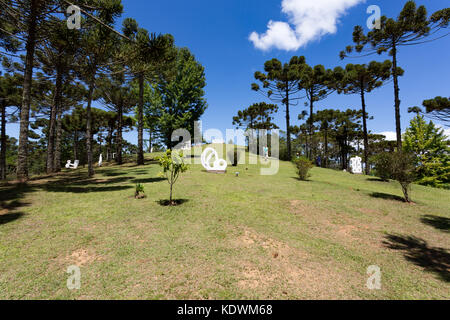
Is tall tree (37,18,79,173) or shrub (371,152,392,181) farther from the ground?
tall tree (37,18,79,173)

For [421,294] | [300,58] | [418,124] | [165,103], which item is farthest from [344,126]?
[421,294]

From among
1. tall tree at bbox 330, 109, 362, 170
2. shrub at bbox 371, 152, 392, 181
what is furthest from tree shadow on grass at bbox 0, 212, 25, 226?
tall tree at bbox 330, 109, 362, 170

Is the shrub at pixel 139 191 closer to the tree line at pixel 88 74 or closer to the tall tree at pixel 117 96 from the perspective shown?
the tree line at pixel 88 74

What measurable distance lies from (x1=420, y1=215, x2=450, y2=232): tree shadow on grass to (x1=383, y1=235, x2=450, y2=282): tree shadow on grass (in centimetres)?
184

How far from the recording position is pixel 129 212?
7031 millimetres

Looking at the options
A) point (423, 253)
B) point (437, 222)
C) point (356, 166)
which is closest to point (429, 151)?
point (356, 166)

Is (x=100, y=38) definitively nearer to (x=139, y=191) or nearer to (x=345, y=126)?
(x=139, y=191)

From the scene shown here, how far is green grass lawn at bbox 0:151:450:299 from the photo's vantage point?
358 centimetres

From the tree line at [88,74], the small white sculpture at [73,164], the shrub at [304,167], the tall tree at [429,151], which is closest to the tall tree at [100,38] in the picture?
the tree line at [88,74]

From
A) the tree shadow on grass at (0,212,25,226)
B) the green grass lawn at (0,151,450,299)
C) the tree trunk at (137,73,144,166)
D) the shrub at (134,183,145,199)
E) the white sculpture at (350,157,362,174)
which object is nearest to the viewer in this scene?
the green grass lawn at (0,151,450,299)

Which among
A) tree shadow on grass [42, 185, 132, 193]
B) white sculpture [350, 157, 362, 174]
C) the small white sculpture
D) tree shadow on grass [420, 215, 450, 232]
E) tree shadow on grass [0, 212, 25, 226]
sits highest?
the small white sculpture

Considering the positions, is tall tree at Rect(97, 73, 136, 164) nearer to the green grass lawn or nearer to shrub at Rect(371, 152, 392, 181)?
the green grass lawn

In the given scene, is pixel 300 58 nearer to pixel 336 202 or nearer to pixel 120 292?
pixel 336 202
